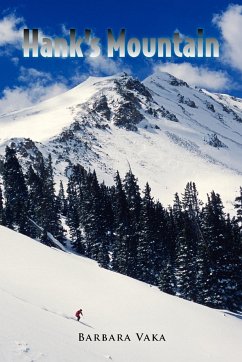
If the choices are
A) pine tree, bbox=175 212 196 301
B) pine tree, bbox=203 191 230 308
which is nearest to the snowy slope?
pine tree, bbox=203 191 230 308

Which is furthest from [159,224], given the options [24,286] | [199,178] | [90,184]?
[199,178]

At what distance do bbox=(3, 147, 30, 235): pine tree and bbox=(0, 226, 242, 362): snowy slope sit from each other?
80.7 ft

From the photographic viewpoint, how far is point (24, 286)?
27125 mm

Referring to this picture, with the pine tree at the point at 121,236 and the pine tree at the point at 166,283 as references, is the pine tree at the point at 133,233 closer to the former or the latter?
the pine tree at the point at 121,236

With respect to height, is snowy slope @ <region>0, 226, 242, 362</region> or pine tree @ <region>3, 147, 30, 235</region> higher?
pine tree @ <region>3, 147, 30, 235</region>

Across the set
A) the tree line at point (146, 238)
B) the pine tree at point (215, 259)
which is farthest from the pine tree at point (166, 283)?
the pine tree at point (215, 259)

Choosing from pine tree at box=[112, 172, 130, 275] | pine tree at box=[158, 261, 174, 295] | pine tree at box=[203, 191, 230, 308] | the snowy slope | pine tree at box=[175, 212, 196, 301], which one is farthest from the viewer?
→ pine tree at box=[112, 172, 130, 275]

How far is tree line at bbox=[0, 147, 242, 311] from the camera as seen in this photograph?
176 ft

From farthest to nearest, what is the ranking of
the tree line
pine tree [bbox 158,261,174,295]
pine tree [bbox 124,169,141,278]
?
pine tree [bbox 124,169,141,278]
pine tree [bbox 158,261,174,295]
the tree line

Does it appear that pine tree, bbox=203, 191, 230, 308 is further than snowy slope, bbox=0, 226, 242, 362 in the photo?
Yes

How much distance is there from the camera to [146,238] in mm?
66812

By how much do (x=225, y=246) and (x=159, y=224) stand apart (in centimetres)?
2050

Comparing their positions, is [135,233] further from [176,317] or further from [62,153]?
[62,153]

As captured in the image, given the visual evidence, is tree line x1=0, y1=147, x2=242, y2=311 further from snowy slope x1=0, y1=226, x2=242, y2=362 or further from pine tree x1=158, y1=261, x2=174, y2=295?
snowy slope x1=0, y1=226, x2=242, y2=362
